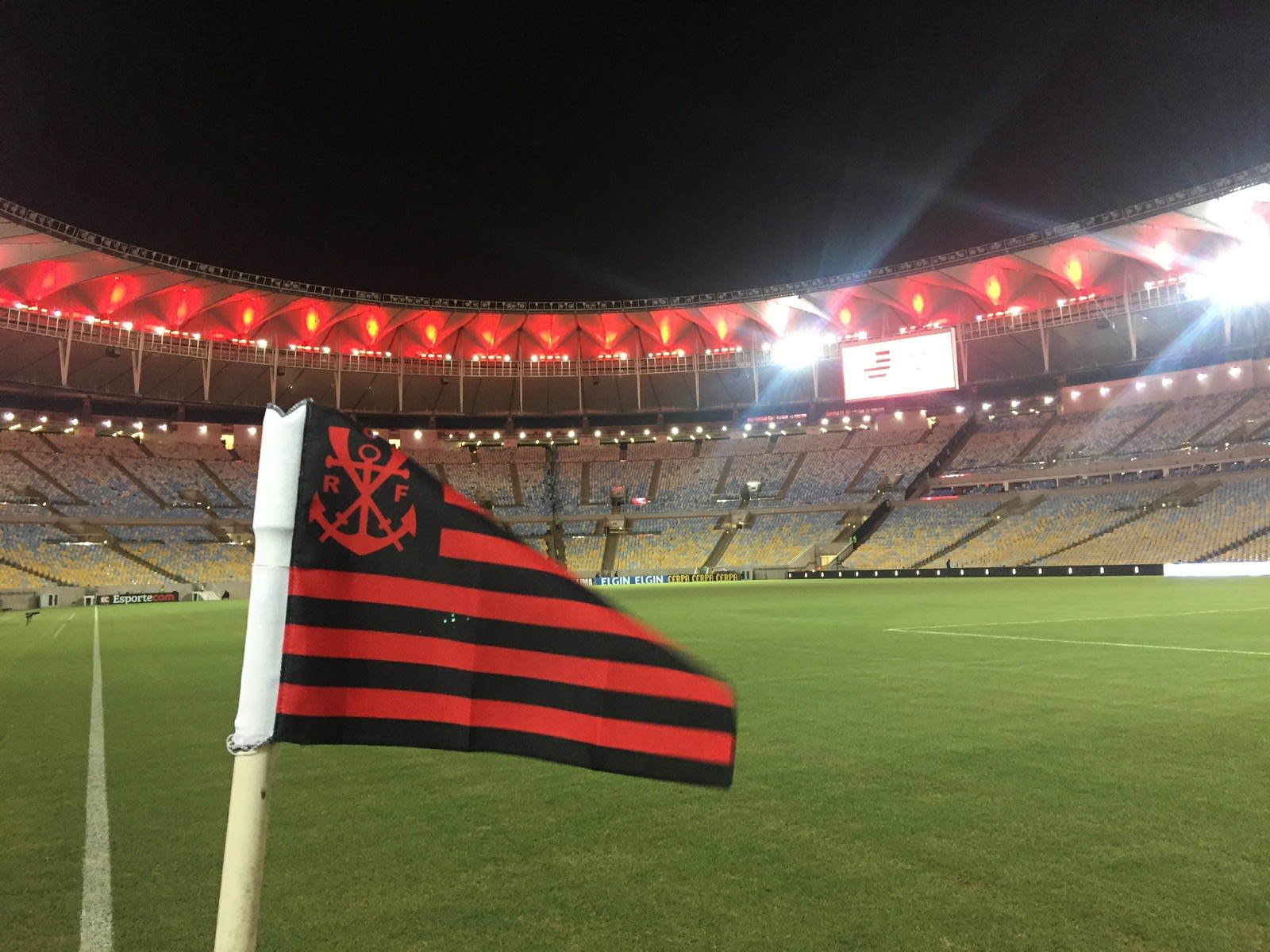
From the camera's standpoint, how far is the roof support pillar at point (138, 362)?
46744 mm

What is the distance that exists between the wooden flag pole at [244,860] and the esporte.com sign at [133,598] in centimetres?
4274

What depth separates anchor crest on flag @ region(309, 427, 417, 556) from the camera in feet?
5.45

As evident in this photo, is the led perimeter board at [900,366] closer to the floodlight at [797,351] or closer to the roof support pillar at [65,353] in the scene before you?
the floodlight at [797,351]

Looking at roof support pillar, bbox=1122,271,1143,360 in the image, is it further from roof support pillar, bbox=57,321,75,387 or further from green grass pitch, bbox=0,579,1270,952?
roof support pillar, bbox=57,321,75,387

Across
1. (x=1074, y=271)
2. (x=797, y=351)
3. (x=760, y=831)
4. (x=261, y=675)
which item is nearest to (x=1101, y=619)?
(x=760, y=831)

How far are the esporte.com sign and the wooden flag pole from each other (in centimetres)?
4274

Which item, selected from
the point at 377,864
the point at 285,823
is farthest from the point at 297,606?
the point at 285,823

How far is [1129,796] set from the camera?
402 centimetres

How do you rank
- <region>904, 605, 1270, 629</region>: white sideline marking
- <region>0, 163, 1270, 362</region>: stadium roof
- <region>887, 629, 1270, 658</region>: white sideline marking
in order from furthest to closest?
<region>0, 163, 1270, 362</region>: stadium roof, <region>904, 605, 1270, 629</region>: white sideline marking, <region>887, 629, 1270, 658</region>: white sideline marking

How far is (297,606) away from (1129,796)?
4201 millimetres

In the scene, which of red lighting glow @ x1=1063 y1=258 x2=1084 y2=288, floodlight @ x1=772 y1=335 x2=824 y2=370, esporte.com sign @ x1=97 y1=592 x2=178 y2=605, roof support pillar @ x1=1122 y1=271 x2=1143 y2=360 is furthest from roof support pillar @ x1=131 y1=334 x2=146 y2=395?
roof support pillar @ x1=1122 y1=271 x2=1143 y2=360

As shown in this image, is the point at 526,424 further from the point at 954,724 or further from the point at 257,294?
the point at 954,724

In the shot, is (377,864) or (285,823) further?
(285,823)

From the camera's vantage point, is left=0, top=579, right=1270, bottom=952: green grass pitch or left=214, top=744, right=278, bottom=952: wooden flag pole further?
left=0, top=579, right=1270, bottom=952: green grass pitch
